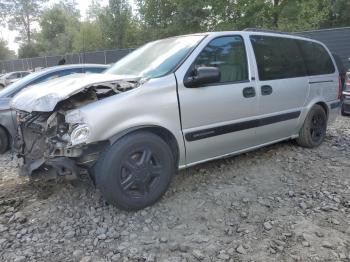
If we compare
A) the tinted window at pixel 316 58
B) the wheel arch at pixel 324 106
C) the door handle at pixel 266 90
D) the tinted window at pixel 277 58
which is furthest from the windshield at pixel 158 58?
the wheel arch at pixel 324 106

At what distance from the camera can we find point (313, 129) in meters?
5.63

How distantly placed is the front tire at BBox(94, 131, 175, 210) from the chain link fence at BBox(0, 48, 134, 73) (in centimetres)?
1814

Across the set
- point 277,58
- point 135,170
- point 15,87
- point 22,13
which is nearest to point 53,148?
point 135,170

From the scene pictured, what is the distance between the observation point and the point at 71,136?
322cm

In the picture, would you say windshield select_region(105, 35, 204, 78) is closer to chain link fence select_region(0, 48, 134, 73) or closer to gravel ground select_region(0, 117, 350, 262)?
gravel ground select_region(0, 117, 350, 262)

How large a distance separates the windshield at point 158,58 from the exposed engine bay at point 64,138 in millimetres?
411

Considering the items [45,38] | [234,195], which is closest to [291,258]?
[234,195]

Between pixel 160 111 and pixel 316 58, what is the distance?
10.5 feet

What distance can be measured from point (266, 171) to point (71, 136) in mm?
2562

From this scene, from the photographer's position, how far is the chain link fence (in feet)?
76.0

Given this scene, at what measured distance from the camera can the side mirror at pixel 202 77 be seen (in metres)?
3.75

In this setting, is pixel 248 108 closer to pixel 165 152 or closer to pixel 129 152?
pixel 165 152

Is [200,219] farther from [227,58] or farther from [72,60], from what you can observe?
[72,60]

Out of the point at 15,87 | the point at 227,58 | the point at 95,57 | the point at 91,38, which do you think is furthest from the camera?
the point at 91,38
